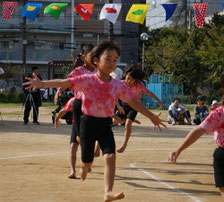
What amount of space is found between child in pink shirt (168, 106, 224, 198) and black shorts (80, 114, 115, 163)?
1.29 meters

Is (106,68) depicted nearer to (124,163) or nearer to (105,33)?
(124,163)

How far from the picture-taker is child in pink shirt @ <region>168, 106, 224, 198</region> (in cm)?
402

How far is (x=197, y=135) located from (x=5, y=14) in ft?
78.2

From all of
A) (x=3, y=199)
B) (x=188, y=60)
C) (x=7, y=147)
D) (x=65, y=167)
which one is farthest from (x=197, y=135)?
(x=188, y=60)

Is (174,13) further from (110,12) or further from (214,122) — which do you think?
(214,122)

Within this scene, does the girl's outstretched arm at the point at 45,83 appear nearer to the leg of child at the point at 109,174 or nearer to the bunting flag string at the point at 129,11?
the leg of child at the point at 109,174

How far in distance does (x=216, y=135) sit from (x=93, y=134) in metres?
1.50

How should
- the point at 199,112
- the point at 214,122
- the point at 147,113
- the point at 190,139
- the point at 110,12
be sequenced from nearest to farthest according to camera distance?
the point at 190,139
the point at 214,122
the point at 147,113
the point at 199,112
the point at 110,12

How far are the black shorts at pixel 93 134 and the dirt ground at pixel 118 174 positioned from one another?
606 millimetres

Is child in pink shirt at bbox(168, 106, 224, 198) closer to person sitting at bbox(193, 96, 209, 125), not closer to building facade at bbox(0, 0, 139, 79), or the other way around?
person sitting at bbox(193, 96, 209, 125)

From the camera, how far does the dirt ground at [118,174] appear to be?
5.76 m

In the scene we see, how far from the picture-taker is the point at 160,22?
190 ft

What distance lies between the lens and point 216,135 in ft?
14.1

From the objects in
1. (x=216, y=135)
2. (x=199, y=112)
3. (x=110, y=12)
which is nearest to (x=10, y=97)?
(x=110, y=12)
